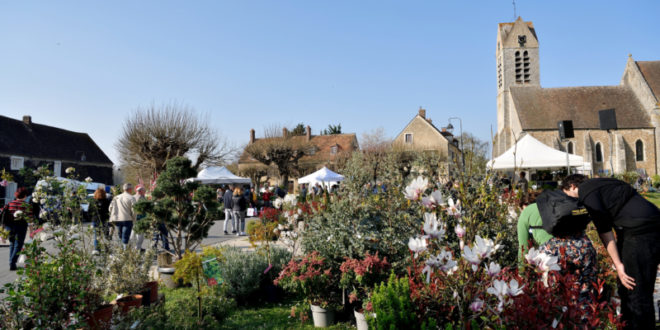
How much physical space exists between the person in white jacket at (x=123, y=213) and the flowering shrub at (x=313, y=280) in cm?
481

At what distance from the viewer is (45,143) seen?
3238 cm

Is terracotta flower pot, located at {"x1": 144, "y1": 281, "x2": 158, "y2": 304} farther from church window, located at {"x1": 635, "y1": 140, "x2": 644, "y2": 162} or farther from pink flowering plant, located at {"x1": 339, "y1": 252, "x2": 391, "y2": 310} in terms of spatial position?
church window, located at {"x1": 635, "y1": 140, "x2": 644, "y2": 162}

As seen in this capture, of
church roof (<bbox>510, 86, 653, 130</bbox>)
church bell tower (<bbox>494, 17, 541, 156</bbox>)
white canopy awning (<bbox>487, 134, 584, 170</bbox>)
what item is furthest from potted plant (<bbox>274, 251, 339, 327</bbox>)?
church bell tower (<bbox>494, 17, 541, 156</bbox>)

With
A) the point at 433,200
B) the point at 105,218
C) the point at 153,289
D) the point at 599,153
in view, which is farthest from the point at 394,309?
the point at 599,153

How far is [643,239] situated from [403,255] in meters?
1.93

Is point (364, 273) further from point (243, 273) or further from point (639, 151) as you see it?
point (639, 151)

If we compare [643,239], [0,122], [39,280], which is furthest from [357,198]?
[0,122]

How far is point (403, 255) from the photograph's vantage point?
3.84 m

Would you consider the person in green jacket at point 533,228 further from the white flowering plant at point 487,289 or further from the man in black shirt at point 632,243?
the white flowering plant at point 487,289

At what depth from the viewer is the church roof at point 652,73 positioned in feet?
104

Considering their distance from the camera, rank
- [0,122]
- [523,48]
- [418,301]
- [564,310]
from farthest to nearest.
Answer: [523,48]
[0,122]
[418,301]
[564,310]

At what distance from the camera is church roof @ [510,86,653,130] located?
31672mm

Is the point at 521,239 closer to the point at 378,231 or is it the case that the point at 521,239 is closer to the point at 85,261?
the point at 378,231

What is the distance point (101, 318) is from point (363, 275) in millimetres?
2399
